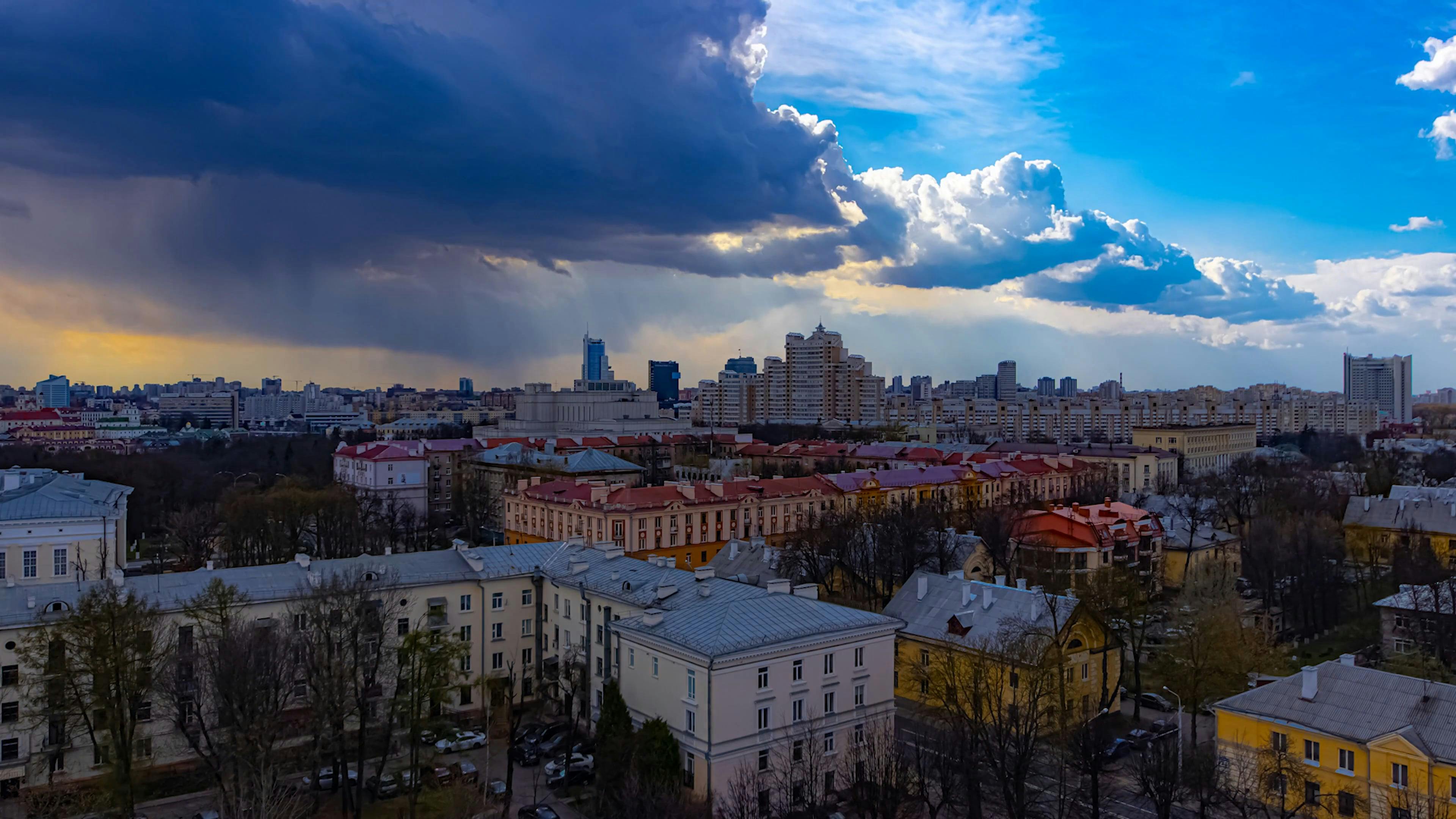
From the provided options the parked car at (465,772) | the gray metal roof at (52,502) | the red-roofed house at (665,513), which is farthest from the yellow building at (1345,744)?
the gray metal roof at (52,502)

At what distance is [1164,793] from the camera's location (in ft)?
69.2

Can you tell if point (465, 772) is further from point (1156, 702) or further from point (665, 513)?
point (665, 513)

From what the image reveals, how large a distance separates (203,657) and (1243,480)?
256 feet

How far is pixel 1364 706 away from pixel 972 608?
490 inches


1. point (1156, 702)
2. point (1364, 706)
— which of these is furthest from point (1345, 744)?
point (1156, 702)

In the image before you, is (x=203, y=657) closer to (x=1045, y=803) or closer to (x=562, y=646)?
(x=562, y=646)

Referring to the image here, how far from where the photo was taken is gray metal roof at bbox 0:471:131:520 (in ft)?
136

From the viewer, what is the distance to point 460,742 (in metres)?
29.7

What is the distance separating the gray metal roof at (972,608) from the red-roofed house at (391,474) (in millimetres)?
56154

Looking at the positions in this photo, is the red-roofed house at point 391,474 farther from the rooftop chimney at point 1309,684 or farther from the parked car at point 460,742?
the rooftop chimney at point 1309,684

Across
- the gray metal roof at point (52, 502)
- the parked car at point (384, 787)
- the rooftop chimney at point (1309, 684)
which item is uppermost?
the gray metal roof at point (52, 502)

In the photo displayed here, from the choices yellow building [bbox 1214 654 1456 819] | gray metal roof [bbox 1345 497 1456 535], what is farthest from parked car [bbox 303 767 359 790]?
gray metal roof [bbox 1345 497 1456 535]

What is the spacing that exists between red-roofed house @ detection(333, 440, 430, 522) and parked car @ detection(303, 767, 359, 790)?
55302 mm

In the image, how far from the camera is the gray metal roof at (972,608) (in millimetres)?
31938
